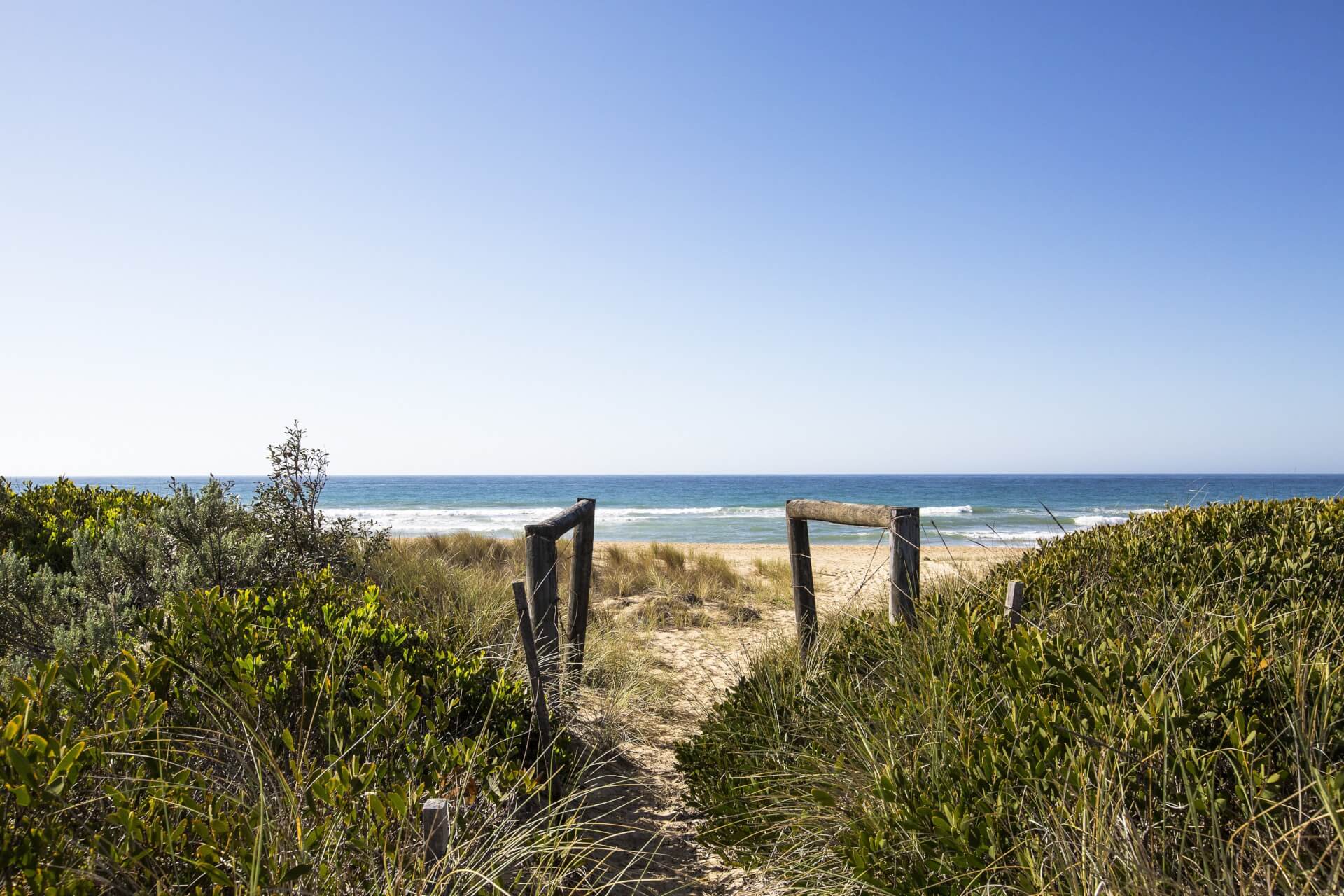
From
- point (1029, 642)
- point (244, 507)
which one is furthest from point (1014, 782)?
point (244, 507)

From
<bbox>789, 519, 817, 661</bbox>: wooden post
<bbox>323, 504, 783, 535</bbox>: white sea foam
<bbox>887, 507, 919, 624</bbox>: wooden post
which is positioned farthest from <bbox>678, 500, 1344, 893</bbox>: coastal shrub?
<bbox>323, 504, 783, 535</bbox>: white sea foam

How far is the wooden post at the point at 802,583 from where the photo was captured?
5.39 m

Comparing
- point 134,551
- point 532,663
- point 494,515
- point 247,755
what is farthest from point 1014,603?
point 494,515

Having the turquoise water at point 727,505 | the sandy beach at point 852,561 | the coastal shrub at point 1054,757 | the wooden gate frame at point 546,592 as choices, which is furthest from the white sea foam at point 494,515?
the coastal shrub at point 1054,757

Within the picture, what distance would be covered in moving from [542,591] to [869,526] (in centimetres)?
228

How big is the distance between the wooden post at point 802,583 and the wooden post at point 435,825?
3468mm

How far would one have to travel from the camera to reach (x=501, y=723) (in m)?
3.57

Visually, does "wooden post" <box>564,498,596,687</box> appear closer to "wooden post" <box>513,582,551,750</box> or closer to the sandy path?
the sandy path

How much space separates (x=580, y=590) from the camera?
6.10 meters

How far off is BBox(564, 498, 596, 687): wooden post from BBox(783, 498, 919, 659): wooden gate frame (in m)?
1.69

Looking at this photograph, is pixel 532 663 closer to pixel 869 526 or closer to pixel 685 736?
pixel 685 736

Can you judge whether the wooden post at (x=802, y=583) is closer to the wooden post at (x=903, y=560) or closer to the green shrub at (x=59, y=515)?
the wooden post at (x=903, y=560)

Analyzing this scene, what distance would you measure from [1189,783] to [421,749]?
2.69 metres

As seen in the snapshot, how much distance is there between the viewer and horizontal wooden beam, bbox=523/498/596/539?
16.5 ft
